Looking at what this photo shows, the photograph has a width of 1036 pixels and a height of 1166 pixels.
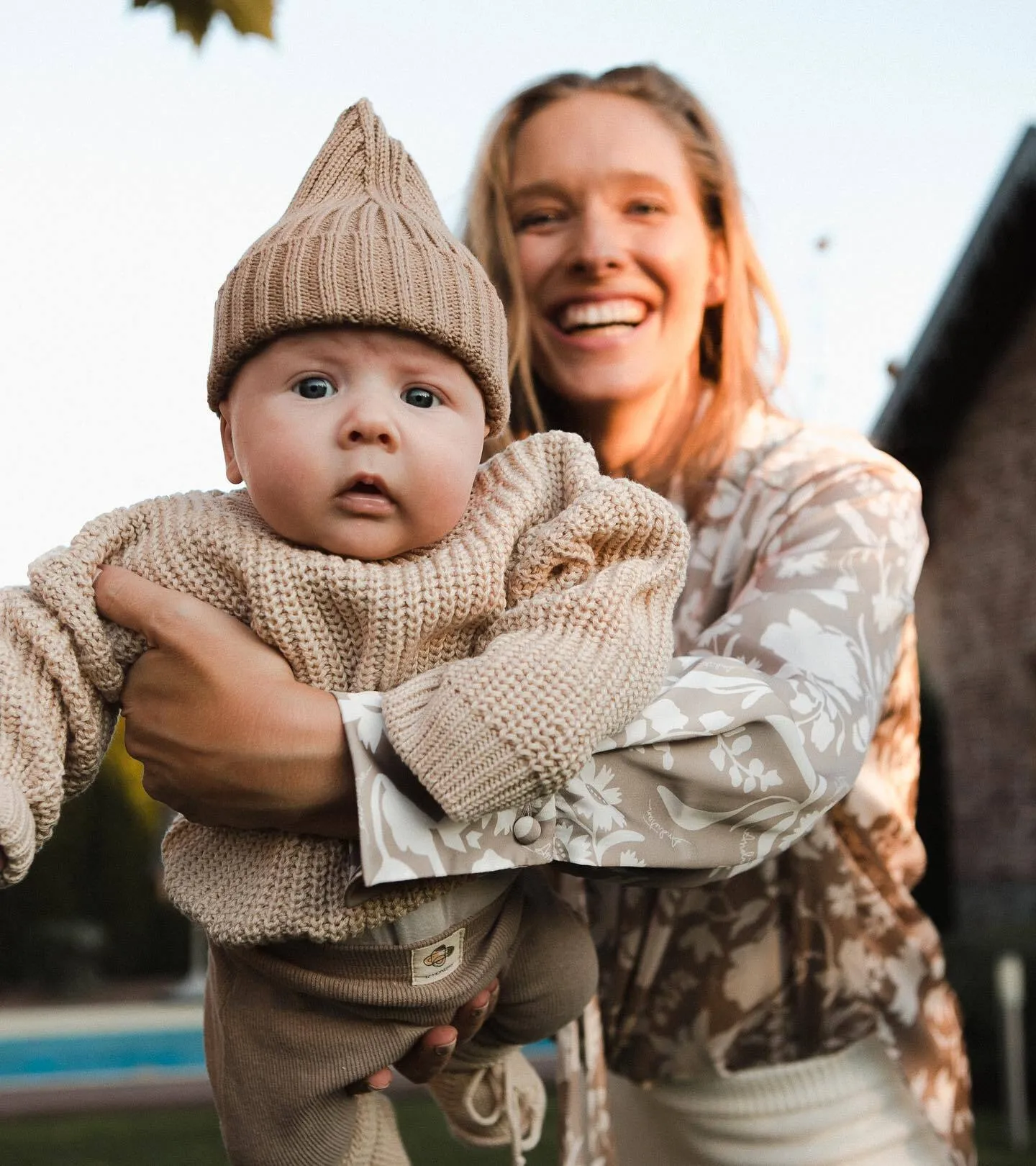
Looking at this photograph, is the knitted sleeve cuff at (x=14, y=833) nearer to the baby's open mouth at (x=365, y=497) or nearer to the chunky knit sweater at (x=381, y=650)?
the chunky knit sweater at (x=381, y=650)

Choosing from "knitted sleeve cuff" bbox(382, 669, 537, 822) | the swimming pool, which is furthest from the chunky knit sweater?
the swimming pool

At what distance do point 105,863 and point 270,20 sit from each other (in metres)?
16.9

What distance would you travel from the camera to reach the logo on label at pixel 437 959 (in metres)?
1.59

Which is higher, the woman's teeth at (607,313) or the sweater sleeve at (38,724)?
the woman's teeth at (607,313)

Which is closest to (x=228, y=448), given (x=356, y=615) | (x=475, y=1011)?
(x=356, y=615)

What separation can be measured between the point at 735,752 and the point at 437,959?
44 centimetres

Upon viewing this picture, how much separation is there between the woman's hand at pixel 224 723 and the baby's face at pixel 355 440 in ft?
0.53

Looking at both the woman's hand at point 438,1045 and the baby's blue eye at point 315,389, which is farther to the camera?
the woman's hand at point 438,1045

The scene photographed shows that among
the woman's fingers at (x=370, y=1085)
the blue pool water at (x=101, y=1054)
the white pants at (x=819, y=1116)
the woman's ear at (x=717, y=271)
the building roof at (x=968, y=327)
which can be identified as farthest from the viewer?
the blue pool water at (x=101, y=1054)

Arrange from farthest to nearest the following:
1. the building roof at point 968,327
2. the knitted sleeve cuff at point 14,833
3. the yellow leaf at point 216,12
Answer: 1. the building roof at point 968,327
2. the yellow leaf at point 216,12
3. the knitted sleeve cuff at point 14,833

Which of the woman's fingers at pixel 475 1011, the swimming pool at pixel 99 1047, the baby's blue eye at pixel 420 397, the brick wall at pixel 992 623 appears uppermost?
the baby's blue eye at pixel 420 397

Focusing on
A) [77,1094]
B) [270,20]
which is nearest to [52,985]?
[77,1094]

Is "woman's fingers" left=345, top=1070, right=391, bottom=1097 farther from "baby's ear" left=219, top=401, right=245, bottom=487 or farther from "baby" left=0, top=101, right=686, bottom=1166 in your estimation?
"baby's ear" left=219, top=401, right=245, bottom=487

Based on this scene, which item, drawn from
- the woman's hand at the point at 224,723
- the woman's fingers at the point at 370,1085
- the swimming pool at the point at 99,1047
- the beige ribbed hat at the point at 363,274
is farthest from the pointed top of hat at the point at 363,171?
the swimming pool at the point at 99,1047
